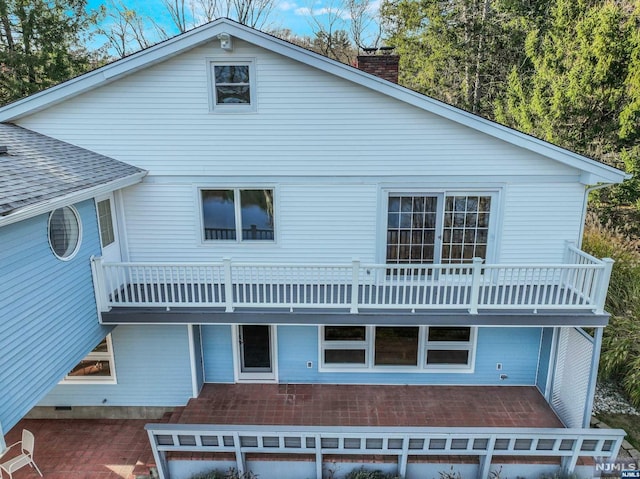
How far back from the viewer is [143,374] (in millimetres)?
8789

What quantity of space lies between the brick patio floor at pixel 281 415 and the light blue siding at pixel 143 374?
1.52 feet

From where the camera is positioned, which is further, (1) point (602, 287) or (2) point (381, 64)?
(2) point (381, 64)

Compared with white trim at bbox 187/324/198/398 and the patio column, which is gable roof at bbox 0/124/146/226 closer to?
white trim at bbox 187/324/198/398

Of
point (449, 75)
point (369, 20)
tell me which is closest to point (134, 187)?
point (449, 75)

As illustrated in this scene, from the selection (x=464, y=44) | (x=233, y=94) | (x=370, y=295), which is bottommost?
(x=370, y=295)

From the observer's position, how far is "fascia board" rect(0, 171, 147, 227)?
16.1ft

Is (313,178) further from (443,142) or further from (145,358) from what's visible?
(145,358)

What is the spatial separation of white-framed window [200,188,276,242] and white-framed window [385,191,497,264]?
8.38 ft

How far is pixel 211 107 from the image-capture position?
7914 mm

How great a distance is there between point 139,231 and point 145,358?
9.06ft

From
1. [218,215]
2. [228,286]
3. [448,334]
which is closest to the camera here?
[228,286]

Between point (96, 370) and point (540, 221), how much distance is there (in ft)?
32.8

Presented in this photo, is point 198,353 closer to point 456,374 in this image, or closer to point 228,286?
point 228,286

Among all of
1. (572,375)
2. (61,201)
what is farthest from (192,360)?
(572,375)
